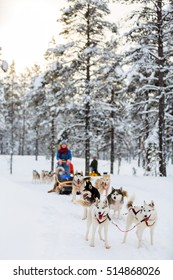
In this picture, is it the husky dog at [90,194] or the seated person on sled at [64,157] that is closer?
the husky dog at [90,194]

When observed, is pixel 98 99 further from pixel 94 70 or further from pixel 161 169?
pixel 161 169

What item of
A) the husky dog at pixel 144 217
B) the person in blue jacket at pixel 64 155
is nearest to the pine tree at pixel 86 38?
the person in blue jacket at pixel 64 155

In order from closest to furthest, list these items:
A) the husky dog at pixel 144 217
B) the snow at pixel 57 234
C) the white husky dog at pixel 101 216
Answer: the snow at pixel 57 234 → the white husky dog at pixel 101 216 → the husky dog at pixel 144 217

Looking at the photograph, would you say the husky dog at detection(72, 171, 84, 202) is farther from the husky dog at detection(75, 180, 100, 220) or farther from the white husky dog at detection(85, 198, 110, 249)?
the white husky dog at detection(85, 198, 110, 249)

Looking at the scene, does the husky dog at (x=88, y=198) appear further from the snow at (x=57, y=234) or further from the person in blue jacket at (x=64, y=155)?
the person in blue jacket at (x=64, y=155)

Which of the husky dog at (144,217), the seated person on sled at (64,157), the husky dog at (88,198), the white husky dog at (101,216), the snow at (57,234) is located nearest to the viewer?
the snow at (57,234)

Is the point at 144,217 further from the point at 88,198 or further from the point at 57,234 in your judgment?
the point at 88,198

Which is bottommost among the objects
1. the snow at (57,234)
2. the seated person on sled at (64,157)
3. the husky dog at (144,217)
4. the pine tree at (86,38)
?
the snow at (57,234)

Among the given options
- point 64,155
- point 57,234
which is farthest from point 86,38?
point 57,234

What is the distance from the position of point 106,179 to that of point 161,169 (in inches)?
168

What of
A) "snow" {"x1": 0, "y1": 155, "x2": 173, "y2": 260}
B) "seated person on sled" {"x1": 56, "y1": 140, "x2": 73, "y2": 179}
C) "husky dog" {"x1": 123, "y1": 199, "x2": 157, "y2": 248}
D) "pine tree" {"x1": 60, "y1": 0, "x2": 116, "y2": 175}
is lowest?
A: "snow" {"x1": 0, "y1": 155, "x2": 173, "y2": 260}

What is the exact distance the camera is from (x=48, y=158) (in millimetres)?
43156

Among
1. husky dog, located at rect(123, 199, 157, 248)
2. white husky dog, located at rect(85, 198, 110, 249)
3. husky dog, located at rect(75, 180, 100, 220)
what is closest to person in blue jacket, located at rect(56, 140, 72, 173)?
husky dog, located at rect(75, 180, 100, 220)
